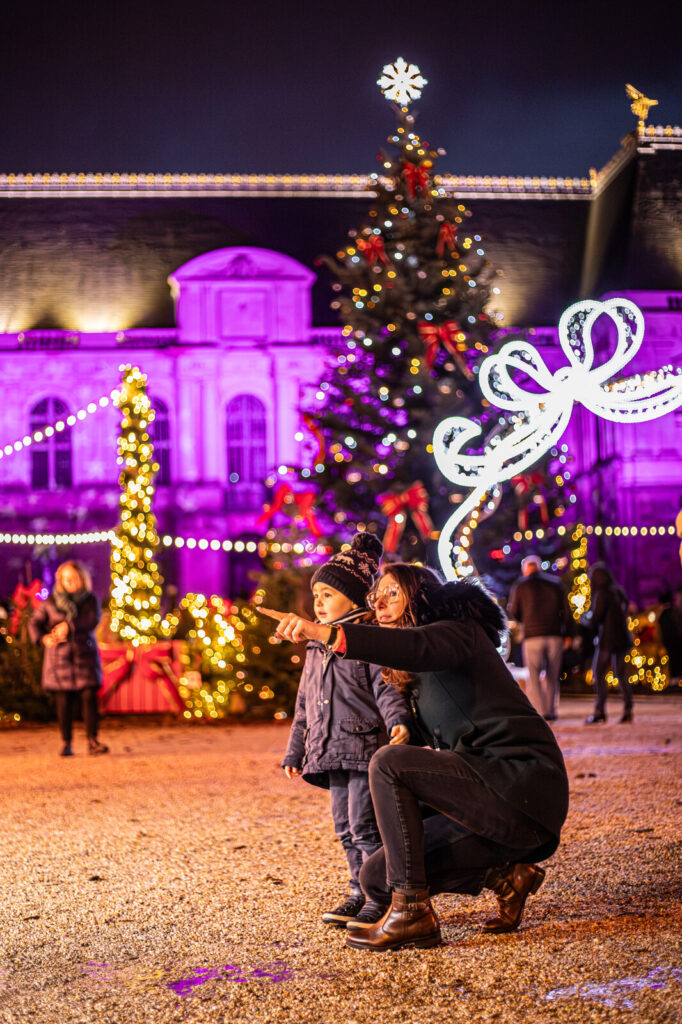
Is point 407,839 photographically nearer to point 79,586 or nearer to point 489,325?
point 79,586

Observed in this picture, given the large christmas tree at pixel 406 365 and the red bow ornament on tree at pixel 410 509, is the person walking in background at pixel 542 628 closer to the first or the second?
the red bow ornament on tree at pixel 410 509

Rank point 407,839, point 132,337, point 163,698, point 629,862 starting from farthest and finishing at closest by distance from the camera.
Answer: point 132,337 < point 163,698 < point 629,862 < point 407,839

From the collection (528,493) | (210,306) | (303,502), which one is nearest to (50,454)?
(210,306)

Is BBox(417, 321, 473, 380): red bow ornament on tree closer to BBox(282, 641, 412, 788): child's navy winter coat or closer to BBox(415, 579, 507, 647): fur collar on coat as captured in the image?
BBox(282, 641, 412, 788): child's navy winter coat

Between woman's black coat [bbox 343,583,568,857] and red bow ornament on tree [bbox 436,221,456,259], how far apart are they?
42.4 feet

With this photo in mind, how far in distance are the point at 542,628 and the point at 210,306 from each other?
81.8ft

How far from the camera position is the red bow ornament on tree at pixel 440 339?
15.8m

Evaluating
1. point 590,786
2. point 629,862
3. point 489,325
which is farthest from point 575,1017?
point 489,325

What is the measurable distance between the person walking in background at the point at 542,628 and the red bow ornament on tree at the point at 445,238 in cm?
548

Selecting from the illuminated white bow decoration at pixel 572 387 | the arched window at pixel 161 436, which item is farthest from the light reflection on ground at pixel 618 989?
the arched window at pixel 161 436

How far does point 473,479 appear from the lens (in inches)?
434

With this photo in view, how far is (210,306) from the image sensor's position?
119 feet

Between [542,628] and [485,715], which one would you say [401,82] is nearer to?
[542,628]

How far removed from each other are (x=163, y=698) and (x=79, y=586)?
4.51 m
